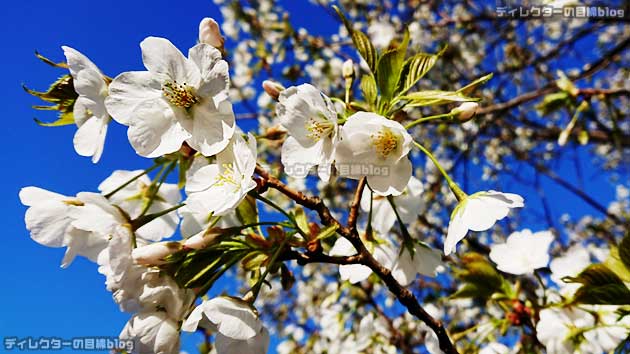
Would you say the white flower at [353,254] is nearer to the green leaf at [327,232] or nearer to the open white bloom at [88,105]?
the green leaf at [327,232]

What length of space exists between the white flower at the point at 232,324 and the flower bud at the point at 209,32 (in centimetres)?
49

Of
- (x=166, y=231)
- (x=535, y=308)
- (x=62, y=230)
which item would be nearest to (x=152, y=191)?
(x=166, y=231)

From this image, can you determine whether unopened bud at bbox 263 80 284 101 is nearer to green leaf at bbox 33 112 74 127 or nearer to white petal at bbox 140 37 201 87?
white petal at bbox 140 37 201 87

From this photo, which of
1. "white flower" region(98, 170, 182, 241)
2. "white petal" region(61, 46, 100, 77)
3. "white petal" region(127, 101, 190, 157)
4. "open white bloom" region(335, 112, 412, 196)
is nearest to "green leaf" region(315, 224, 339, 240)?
"open white bloom" region(335, 112, 412, 196)

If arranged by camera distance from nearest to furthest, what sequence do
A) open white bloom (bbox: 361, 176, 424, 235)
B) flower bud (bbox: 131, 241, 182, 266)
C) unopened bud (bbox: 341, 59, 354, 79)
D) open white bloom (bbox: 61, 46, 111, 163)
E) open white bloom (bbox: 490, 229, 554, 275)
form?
1. flower bud (bbox: 131, 241, 182, 266)
2. open white bloom (bbox: 61, 46, 111, 163)
3. unopened bud (bbox: 341, 59, 354, 79)
4. open white bloom (bbox: 361, 176, 424, 235)
5. open white bloom (bbox: 490, 229, 554, 275)

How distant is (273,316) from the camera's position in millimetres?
4871

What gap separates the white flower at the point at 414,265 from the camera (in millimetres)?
1209

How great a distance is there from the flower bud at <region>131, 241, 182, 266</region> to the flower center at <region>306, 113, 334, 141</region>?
337mm

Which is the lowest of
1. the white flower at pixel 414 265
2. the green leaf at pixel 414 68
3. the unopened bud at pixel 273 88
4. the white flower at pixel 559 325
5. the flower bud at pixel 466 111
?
the white flower at pixel 559 325

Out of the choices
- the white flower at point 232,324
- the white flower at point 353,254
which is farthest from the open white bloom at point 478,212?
the white flower at point 232,324

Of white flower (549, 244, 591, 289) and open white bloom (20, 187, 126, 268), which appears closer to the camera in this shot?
open white bloom (20, 187, 126, 268)

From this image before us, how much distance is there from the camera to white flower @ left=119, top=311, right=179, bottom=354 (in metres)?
0.84

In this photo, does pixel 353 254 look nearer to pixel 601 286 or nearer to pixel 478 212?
pixel 478 212

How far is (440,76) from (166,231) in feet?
11.9
